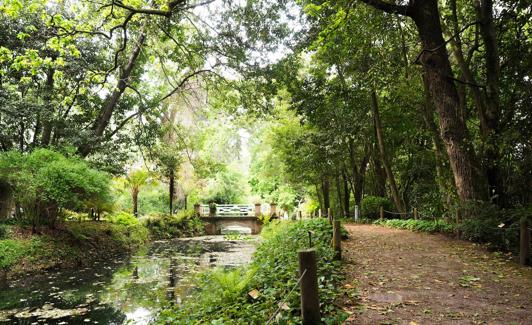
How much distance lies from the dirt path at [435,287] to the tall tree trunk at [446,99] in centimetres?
173

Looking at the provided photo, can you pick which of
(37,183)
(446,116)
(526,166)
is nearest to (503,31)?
(446,116)

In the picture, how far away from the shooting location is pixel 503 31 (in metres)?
10.1

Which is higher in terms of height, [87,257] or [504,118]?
[504,118]

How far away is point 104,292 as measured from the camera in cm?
932

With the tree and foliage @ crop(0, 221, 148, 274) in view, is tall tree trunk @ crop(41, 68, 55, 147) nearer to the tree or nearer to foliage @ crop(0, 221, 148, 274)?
foliage @ crop(0, 221, 148, 274)

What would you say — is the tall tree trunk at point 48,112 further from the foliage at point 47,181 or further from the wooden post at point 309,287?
the wooden post at point 309,287

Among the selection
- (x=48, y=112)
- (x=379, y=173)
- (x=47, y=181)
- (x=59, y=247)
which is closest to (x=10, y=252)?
(x=59, y=247)

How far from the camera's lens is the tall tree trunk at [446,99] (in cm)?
940

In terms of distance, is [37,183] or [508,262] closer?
[508,262]

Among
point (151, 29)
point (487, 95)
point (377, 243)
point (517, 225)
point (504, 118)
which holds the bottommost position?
point (377, 243)

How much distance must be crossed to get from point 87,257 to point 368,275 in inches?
462

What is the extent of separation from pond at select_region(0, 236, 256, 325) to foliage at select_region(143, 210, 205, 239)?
9.29 meters

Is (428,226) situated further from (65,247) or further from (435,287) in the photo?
(65,247)

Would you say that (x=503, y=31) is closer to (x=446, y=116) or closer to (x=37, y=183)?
(x=446, y=116)
